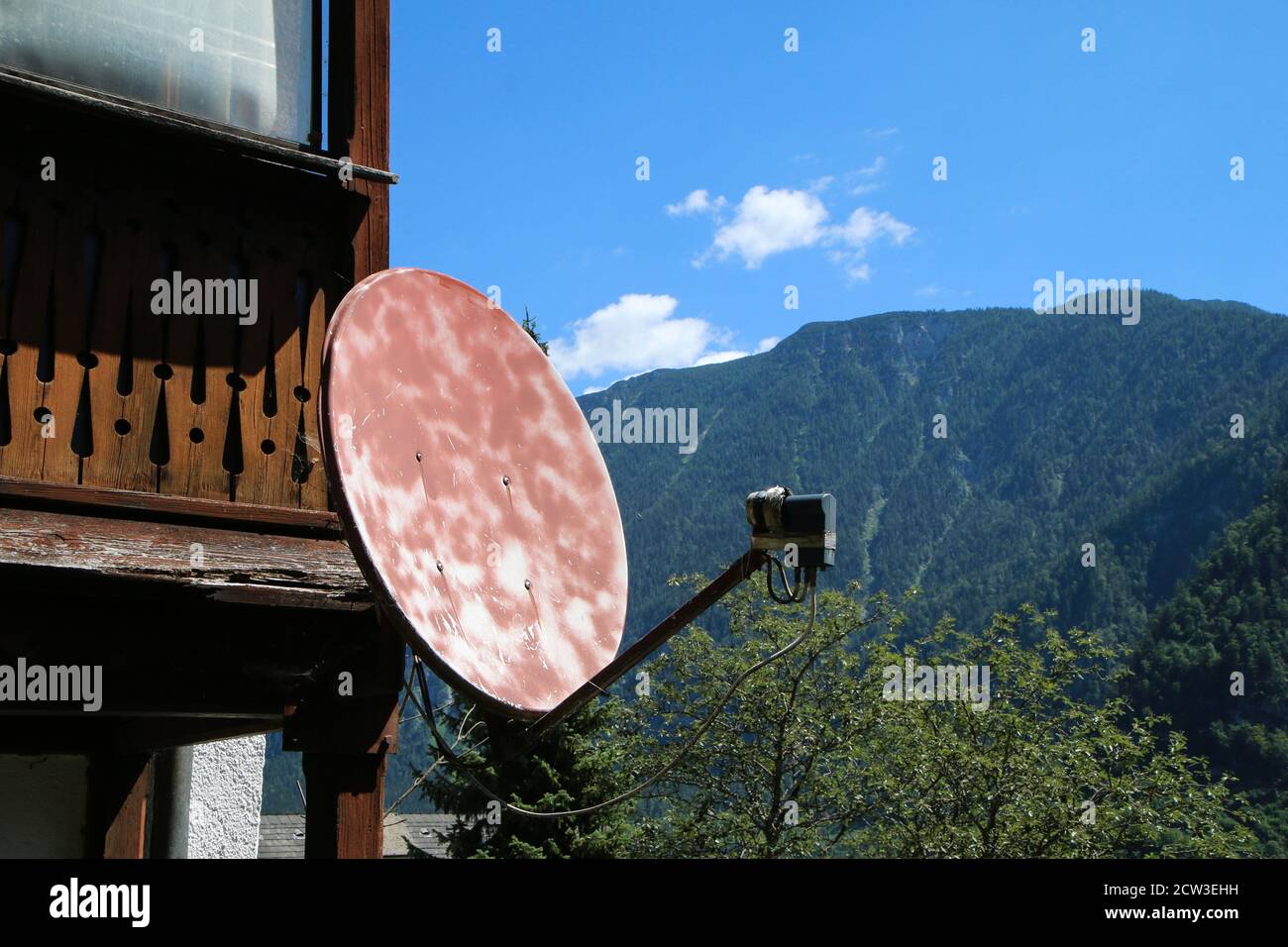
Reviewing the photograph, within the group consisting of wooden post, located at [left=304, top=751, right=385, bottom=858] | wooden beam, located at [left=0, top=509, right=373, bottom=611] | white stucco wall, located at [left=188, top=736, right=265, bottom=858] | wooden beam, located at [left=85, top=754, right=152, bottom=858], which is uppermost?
wooden beam, located at [left=0, top=509, right=373, bottom=611]

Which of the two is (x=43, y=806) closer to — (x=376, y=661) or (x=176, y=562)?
(x=376, y=661)

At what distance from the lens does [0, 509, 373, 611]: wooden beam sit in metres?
4.72

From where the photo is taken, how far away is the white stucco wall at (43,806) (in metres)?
7.07

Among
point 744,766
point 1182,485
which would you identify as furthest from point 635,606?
point 744,766

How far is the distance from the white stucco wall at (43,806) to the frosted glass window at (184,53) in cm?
381

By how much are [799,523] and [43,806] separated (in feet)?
18.9

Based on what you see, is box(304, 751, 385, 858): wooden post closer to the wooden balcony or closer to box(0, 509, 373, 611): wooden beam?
the wooden balcony

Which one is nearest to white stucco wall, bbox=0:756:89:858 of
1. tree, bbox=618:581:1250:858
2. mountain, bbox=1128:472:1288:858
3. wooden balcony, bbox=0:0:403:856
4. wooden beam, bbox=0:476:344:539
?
wooden balcony, bbox=0:0:403:856

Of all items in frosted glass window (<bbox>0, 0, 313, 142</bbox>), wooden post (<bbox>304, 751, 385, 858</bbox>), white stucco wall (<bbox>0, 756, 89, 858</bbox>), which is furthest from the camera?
white stucco wall (<bbox>0, 756, 89, 858</bbox>)

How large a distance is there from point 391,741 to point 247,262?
222 centimetres

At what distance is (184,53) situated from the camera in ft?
18.6

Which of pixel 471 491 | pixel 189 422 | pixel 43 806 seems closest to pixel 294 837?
pixel 43 806

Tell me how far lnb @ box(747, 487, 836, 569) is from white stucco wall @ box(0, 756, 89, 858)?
545cm
